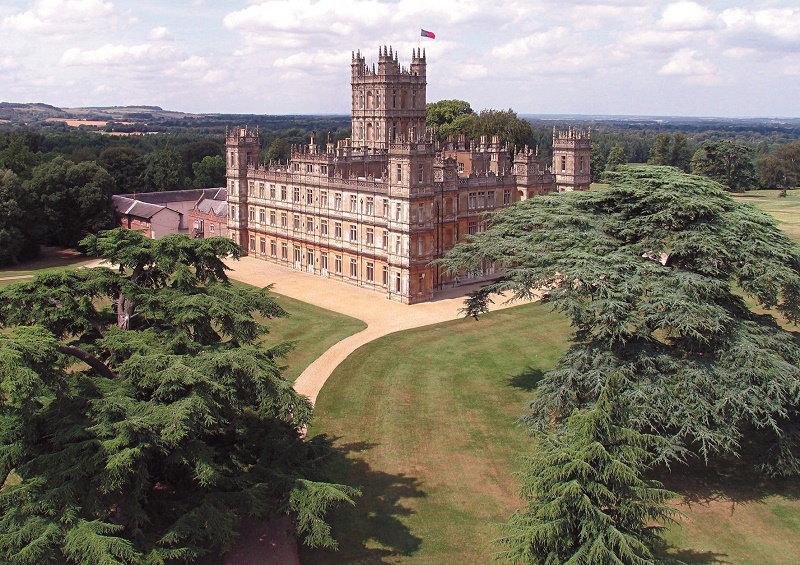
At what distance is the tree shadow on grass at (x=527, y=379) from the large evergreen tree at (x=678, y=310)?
594cm

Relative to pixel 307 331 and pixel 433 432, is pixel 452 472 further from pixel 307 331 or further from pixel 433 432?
pixel 307 331

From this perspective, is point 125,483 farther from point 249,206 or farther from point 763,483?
point 249,206

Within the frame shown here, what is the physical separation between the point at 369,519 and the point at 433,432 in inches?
273

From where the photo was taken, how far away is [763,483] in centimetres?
2517

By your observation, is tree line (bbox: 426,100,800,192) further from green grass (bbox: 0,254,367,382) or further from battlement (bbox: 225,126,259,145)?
green grass (bbox: 0,254,367,382)

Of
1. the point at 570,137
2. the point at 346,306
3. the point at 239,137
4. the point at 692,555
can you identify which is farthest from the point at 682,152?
the point at 692,555

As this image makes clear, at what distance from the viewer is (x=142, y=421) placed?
56.2 ft

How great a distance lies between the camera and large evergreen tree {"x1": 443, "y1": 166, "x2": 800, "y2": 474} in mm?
23375

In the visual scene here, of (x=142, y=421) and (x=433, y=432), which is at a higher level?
(x=142, y=421)

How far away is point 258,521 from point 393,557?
4444mm

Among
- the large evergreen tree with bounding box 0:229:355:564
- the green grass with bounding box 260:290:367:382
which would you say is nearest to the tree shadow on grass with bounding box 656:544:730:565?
the large evergreen tree with bounding box 0:229:355:564

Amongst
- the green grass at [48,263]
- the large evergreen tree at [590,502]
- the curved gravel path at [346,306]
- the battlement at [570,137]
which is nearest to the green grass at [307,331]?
the curved gravel path at [346,306]

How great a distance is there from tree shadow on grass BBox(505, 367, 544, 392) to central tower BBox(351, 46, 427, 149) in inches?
1341

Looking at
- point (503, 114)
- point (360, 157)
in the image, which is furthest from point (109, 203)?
point (503, 114)
